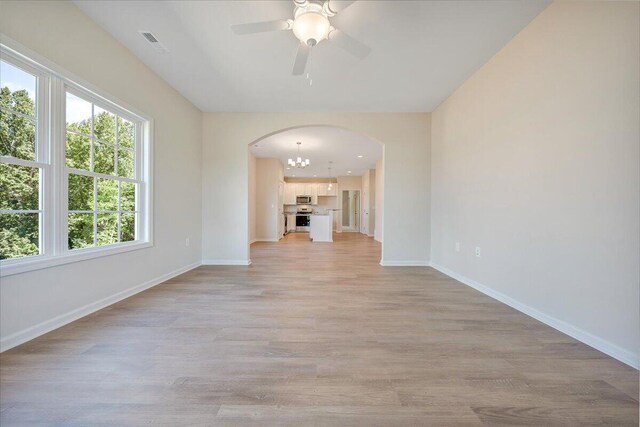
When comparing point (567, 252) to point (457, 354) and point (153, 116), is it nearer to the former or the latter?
point (457, 354)

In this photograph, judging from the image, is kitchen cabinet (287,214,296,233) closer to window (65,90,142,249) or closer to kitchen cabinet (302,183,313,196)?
kitchen cabinet (302,183,313,196)

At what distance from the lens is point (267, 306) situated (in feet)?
8.13

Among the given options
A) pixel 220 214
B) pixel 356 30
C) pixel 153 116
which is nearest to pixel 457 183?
pixel 356 30

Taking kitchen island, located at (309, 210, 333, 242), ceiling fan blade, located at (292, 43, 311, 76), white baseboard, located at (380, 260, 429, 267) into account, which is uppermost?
ceiling fan blade, located at (292, 43, 311, 76)

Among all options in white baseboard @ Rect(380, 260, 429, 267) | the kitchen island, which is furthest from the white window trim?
the kitchen island

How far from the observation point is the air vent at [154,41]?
95.4 inches

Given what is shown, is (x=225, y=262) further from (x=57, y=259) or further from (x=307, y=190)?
(x=307, y=190)

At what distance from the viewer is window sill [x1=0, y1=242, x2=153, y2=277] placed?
66.2 inches

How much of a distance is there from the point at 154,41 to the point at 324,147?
4532 millimetres

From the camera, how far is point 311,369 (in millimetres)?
1499

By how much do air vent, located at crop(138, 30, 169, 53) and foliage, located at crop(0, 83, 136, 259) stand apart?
828 mm

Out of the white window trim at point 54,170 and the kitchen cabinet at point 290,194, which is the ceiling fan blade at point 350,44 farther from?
the kitchen cabinet at point 290,194

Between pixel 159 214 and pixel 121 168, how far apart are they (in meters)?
0.70

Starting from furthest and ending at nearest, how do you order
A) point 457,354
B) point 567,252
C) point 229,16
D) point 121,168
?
point 121,168 → point 229,16 → point 567,252 → point 457,354
